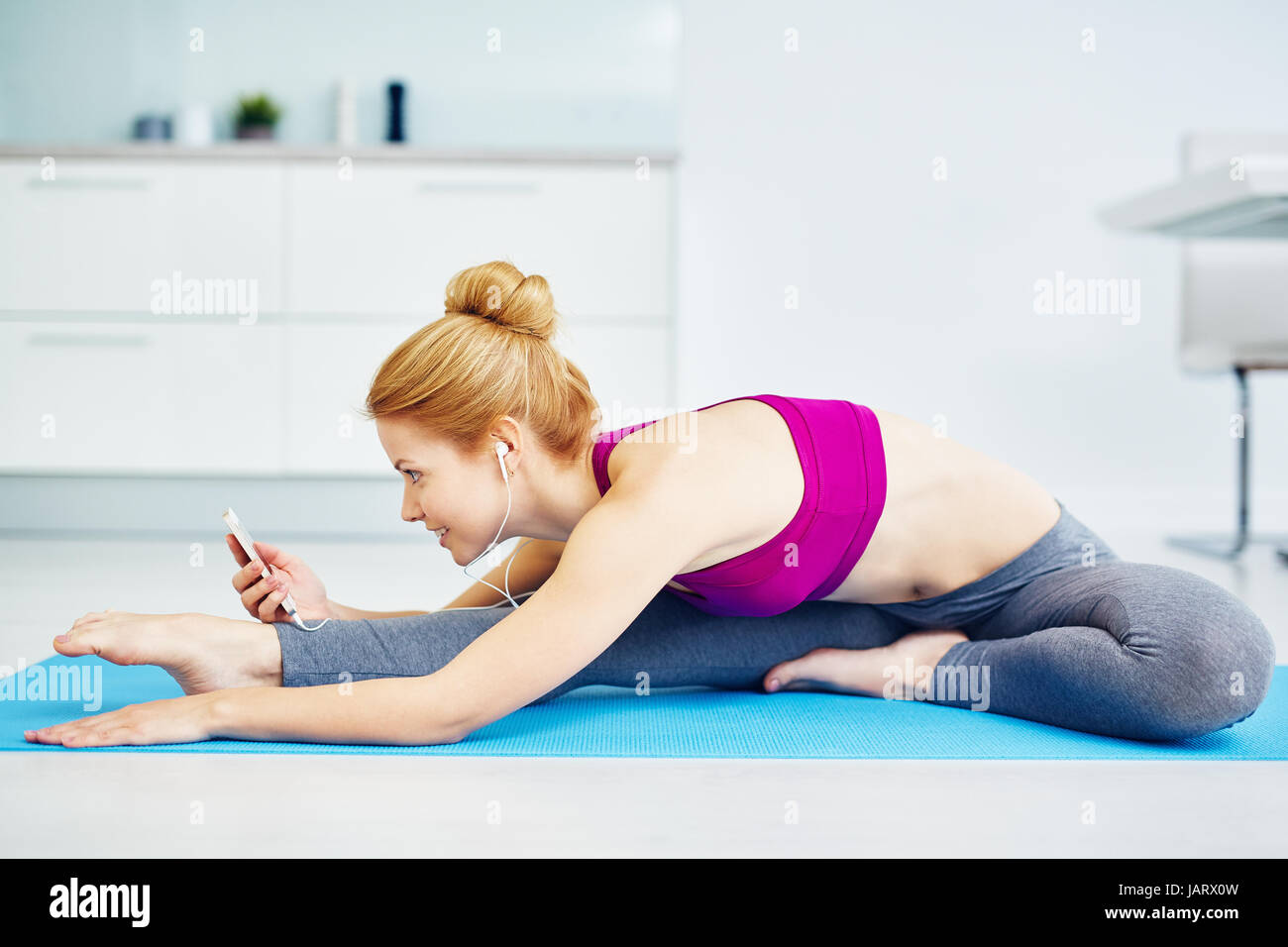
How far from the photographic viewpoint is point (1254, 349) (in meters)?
3.09

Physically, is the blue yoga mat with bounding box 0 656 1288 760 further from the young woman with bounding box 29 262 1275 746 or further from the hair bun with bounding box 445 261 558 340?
the hair bun with bounding box 445 261 558 340

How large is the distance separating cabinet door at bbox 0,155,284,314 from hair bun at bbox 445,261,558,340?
7.40 ft

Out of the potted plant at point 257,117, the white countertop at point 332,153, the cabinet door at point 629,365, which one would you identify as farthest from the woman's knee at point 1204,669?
the potted plant at point 257,117

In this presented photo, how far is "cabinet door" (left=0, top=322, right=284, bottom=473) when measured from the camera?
3.35 meters

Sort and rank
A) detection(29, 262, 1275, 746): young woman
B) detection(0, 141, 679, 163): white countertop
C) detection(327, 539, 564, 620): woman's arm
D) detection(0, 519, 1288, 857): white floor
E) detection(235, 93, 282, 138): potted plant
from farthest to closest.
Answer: detection(235, 93, 282, 138): potted plant
detection(0, 141, 679, 163): white countertop
detection(327, 539, 564, 620): woman's arm
detection(29, 262, 1275, 746): young woman
detection(0, 519, 1288, 857): white floor

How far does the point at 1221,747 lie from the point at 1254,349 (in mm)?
2151

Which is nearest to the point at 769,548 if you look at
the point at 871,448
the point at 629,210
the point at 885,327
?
the point at 871,448

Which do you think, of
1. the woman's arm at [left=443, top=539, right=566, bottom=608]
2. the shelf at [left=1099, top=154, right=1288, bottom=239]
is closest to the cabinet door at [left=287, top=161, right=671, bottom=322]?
the shelf at [left=1099, top=154, right=1288, bottom=239]

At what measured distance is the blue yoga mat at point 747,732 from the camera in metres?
1.23

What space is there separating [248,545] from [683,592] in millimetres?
511

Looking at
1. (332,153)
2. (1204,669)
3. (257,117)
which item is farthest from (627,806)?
(257,117)

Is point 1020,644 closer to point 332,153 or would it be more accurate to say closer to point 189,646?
point 189,646

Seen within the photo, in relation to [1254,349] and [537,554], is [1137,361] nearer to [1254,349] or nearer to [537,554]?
[1254,349]

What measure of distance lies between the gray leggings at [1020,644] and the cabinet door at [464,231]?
6.60ft
